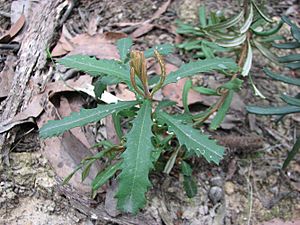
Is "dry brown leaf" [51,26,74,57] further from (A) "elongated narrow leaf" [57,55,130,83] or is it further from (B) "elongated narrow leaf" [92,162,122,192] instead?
(B) "elongated narrow leaf" [92,162,122,192]

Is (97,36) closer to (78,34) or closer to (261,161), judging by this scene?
(78,34)

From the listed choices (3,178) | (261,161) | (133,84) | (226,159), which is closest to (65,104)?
(3,178)

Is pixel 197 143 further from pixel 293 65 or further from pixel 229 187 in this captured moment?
pixel 293 65

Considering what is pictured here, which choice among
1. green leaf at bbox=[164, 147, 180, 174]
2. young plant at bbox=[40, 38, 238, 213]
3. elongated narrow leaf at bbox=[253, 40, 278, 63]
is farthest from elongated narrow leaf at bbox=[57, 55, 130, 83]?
elongated narrow leaf at bbox=[253, 40, 278, 63]

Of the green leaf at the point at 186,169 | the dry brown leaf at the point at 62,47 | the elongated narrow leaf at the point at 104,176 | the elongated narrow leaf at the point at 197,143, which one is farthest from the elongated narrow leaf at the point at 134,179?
the dry brown leaf at the point at 62,47

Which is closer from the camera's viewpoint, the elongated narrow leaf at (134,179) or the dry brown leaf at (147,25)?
the elongated narrow leaf at (134,179)

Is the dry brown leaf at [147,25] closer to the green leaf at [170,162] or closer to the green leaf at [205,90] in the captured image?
the green leaf at [205,90]
